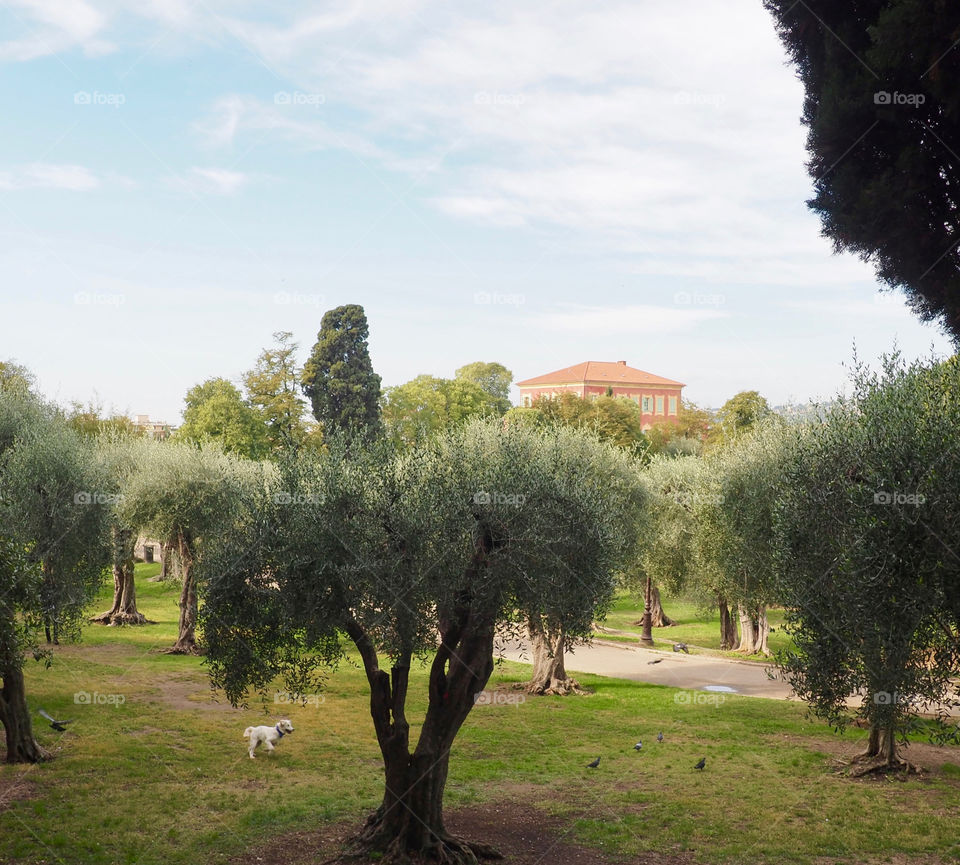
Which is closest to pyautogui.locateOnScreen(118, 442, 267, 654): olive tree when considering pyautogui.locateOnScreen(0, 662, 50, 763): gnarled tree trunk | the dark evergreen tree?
pyautogui.locateOnScreen(0, 662, 50, 763): gnarled tree trunk

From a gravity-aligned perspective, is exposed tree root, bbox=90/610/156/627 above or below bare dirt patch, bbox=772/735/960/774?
above

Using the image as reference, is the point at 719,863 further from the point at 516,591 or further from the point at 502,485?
the point at 502,485

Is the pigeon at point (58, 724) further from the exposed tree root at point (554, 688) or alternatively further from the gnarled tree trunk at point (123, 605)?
the gnarled tree trunk at point (123, 605)

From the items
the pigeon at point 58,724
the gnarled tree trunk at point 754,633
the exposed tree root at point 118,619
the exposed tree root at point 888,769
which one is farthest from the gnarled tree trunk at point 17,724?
the gnarled tree trunk at point 754,633

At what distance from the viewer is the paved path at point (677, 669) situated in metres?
29.4

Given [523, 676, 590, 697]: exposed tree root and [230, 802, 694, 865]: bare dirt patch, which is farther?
[523, 676, 590, 697]: exposed tree root

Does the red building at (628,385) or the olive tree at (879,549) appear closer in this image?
the olive tree at (879,549)

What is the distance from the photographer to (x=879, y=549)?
12.3 m

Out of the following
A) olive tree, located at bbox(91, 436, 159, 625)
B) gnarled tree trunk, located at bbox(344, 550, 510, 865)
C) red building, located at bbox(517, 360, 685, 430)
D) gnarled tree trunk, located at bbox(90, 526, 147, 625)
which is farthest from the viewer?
red building, located at bbox(517, 360, 685, 430)

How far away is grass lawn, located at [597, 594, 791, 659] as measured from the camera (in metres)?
40.5

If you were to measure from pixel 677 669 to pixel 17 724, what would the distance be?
23.8 meters

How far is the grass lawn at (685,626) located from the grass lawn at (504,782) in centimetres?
1300

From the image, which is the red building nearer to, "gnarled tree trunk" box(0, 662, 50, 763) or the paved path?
the paved path

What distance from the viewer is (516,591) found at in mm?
13188
